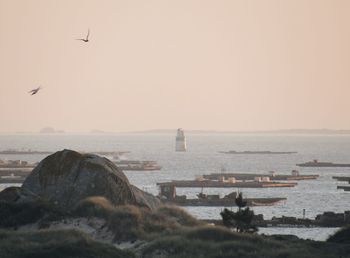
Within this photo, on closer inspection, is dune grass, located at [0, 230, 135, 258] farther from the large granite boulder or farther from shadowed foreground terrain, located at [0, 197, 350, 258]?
the large granite boulder

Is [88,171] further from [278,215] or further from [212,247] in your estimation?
[278,215]

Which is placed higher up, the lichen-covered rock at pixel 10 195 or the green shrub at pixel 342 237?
the lichen-covered rock at pixel 10 195

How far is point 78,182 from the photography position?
60281mm

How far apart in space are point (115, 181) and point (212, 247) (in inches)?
473

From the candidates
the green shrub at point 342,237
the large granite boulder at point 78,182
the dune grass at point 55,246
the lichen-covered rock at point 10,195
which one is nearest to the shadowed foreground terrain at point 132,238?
the dune grass at point 55,246

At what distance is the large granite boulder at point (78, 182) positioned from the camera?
59.9 m

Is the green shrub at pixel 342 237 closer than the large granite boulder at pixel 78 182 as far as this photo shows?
Yes

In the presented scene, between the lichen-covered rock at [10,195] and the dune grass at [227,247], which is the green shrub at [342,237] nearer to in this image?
the dune grass at [227,247]

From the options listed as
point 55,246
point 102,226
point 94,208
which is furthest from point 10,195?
point 55,246

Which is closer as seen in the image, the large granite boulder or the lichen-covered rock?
the lichen-covered rock

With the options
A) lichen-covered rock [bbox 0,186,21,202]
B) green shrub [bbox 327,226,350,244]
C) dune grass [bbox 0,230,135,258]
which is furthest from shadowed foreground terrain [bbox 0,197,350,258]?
lichen-covered rock [bbox 0,186,21,202]

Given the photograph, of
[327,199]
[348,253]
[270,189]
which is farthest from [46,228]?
[270,189]

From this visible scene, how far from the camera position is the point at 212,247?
4938cm

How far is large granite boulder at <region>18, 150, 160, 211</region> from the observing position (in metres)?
59.9
